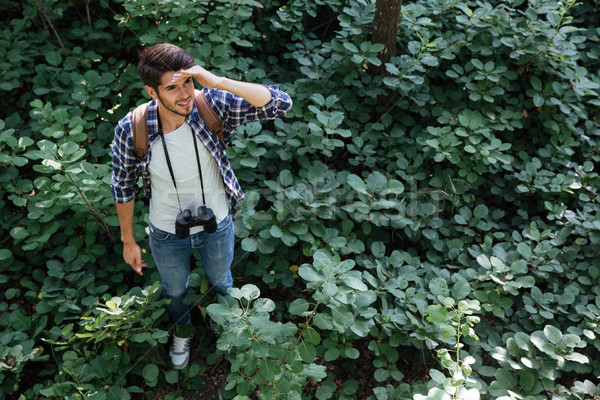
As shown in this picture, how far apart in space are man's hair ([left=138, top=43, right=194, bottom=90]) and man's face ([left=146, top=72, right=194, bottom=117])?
2cm

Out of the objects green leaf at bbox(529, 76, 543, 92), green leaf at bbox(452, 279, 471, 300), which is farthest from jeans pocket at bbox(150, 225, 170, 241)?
green leaf at bbox(529, 76, 543, 92)

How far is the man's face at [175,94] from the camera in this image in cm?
195

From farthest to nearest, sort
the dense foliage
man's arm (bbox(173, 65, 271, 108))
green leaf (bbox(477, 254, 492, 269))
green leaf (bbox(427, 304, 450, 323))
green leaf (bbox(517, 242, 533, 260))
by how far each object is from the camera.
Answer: green leaf (bbox(517, 242, 533, 260))
green leaf (bbox(477, 254, 492, 269))
the dense foliage
green leaf (bbox(427, 304, 450, 323))
man's arm (bbox(173, 65, 271, 108))

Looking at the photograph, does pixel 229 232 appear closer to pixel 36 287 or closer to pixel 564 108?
pixel 36 287

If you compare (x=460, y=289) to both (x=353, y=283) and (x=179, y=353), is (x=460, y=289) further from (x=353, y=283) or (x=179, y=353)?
(x=179, y=353)

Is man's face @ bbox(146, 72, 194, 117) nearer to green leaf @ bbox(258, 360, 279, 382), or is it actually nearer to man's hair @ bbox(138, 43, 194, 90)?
A: man's hair @ bbox(138, 43, 194, 90)

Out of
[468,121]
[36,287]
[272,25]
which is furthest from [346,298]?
[272,25]

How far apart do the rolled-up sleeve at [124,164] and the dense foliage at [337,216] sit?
60 centimetres

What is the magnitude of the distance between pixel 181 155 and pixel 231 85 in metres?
0.37

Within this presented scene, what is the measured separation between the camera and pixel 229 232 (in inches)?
94.2

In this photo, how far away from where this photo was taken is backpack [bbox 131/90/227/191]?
2.03m

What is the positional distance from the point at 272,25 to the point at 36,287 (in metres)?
2.56

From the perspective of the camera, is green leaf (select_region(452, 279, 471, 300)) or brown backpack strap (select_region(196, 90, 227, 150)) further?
green leaf (select_region(452, 279, 471, 300))

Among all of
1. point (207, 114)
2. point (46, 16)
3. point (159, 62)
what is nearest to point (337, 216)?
point (207, 114)
